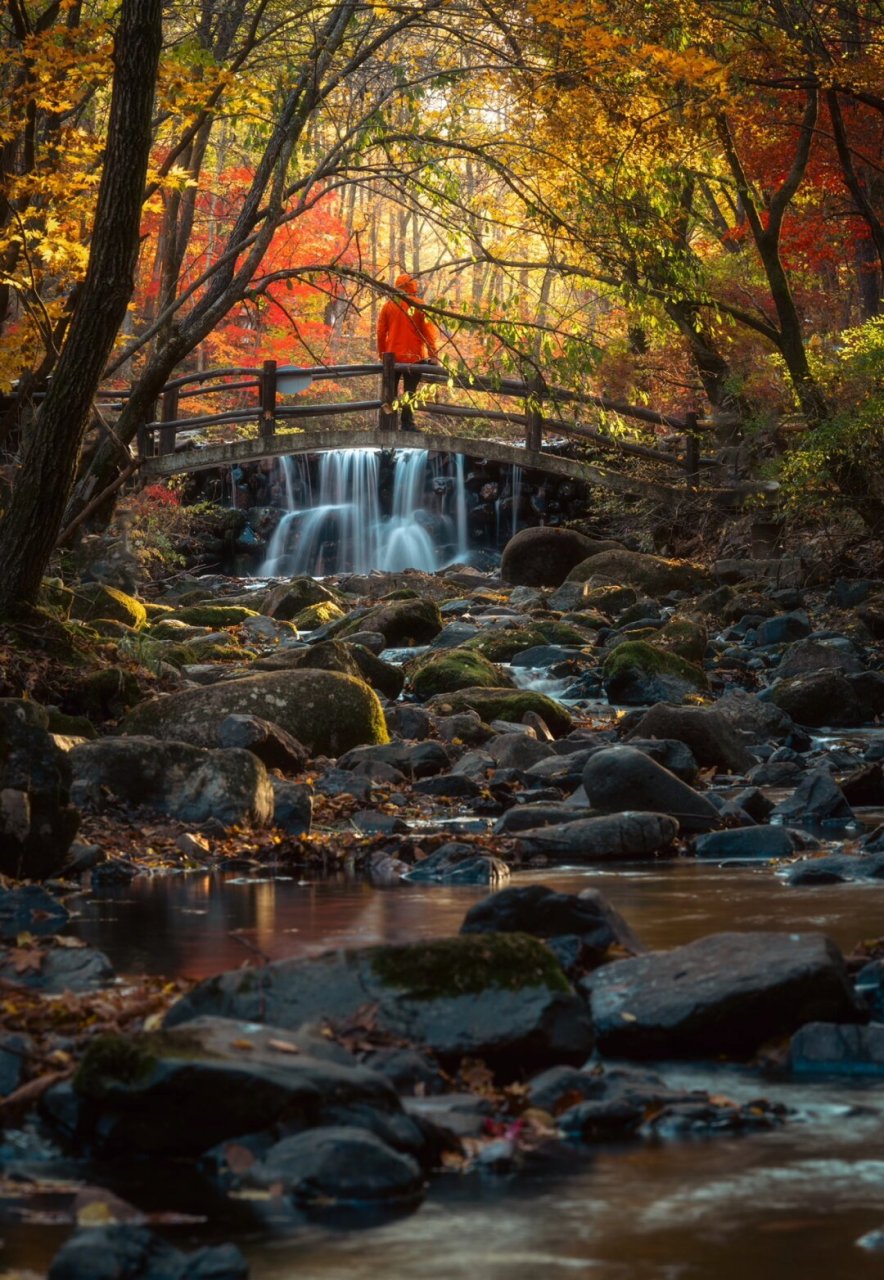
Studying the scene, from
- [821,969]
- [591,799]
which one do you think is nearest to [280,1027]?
[821,969]

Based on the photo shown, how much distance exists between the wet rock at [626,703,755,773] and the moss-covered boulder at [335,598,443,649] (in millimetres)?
6006

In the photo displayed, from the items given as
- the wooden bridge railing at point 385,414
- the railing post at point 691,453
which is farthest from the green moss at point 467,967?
the railing post at point 691,453

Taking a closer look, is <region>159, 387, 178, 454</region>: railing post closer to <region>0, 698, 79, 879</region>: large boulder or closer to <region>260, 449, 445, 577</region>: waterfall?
<region>260, 449, 445, 577</region>: waterfall

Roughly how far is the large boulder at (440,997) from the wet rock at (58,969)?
733 millimetres

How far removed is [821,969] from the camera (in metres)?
4.12

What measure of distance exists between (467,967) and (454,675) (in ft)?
27.9

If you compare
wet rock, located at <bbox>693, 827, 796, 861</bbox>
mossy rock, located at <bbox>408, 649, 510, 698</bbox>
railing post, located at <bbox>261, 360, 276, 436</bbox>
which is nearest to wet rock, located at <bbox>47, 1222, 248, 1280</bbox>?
wet rock, located at <bbox>693, 827, 796, 861</bbox>

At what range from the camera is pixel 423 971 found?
3986mm

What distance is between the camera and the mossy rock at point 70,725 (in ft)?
28.4

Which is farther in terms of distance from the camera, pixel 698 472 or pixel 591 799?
pixel 698 472

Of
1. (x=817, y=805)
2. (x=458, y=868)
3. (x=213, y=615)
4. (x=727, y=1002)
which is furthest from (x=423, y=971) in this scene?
(x=213, y=615)

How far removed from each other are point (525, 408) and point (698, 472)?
922cm

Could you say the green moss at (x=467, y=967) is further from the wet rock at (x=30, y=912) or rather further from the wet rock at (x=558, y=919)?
the wet rock at (x=30, y=912)

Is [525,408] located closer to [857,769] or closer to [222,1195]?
[857,769]
